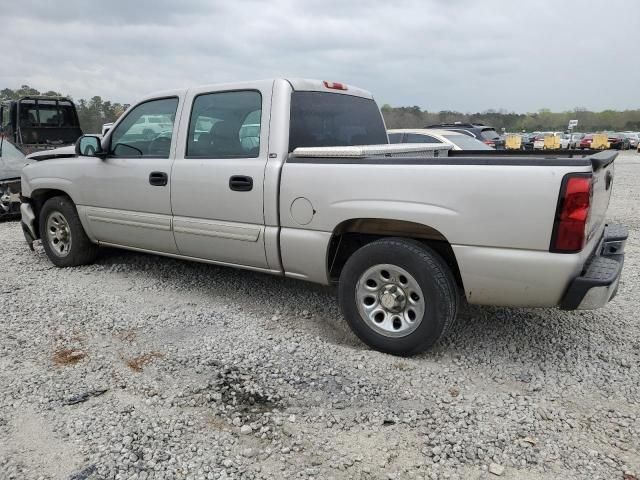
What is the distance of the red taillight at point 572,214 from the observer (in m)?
2.83

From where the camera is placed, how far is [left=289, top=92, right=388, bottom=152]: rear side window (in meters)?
4.03

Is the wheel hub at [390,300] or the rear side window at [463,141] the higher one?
the rear side window at [463,141]

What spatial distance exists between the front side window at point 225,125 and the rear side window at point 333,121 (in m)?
0.30

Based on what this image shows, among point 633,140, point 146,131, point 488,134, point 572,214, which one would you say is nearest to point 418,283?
point 572,214

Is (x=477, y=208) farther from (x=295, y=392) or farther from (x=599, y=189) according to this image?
(x=295, y=392)

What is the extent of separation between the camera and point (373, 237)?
3.83 meters

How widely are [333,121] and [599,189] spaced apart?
2.11 metres

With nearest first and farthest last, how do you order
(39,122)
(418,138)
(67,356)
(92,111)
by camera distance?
(67,356) < (418,138) < (39,122) < (92,111)

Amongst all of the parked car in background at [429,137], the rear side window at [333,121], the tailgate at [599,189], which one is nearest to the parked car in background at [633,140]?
the parked car in background at [429,137]

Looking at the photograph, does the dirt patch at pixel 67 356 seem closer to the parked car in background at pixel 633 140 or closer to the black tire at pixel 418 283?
the black tire at pixel 418 283

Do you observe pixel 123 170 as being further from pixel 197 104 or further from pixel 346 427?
pixel 346 427

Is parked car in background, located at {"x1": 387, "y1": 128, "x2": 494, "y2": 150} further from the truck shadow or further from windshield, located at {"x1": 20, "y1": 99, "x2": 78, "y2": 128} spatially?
windshield, located at {"x1": 20, "y1": 99, "x2": 78, "y2": 128}

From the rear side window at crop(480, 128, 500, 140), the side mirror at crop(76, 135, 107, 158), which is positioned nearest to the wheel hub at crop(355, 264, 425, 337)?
the side mirror at crop(76, 135, 107, 158)

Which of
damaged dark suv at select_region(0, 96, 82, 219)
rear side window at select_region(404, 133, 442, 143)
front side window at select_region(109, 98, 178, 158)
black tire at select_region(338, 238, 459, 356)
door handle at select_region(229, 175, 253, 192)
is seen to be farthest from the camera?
damaged dark suv at select_region(0, 96, 82, 219)
